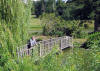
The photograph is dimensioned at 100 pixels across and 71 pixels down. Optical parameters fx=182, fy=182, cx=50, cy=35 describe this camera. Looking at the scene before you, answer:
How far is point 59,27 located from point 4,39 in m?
13.1

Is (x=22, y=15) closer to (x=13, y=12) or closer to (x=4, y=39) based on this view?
(x=13, y=12)

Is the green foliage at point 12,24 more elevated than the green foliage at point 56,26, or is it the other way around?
the green foliage at point 12,24

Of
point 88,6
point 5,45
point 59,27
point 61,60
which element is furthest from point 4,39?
point 88,6

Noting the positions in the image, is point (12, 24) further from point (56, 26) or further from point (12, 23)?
point (56, 26)

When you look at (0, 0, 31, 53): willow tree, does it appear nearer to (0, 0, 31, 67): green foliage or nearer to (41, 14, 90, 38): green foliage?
(0, 0, 31, 67): green foliage

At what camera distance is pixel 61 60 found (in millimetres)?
3453

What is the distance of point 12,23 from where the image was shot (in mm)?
6480

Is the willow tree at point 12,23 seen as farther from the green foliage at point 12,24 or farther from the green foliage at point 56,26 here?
the green foliage at point 56,26

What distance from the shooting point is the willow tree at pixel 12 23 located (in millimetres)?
6125

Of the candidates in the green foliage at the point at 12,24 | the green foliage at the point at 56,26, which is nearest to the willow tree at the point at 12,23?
the green foliage at the point at 12,24

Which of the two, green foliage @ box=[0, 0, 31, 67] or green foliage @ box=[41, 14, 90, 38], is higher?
green foliage @ box=[0, 0, 31, 67]

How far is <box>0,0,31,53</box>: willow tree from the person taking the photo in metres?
6.12

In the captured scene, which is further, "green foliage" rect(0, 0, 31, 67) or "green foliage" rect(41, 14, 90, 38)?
"green foliage" rect(41, 14, 90, 38)

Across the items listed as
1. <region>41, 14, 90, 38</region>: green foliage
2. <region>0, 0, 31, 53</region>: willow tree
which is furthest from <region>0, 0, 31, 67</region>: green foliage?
<region>41, 14, 90, 38</region>: green foliage
